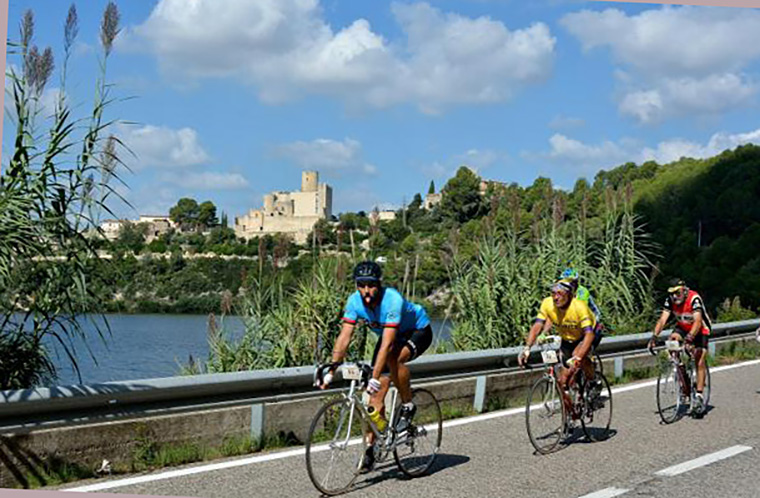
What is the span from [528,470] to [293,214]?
62.2 feet

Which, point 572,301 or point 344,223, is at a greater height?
point 344,223

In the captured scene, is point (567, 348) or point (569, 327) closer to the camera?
point (569, 327)

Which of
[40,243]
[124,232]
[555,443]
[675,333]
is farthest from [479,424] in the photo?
[40,243]

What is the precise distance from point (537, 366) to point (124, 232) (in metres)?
5.84

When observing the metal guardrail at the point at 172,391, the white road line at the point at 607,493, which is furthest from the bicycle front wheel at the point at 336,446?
the white road line at the point at 607,493

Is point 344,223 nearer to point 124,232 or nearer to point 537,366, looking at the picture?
point 537,366

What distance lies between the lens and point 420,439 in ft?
25.0

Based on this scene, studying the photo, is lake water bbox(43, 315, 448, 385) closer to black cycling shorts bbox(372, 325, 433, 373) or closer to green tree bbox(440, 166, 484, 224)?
black cycling shorts bbox(372, 325, 433, 373)

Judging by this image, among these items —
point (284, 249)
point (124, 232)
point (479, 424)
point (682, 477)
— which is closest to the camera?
point (682, 477)

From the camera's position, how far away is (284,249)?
35.7ft

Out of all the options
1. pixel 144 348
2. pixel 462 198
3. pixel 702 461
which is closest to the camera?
pixel 702 461

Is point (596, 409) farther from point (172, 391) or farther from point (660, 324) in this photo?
point (172, 391)

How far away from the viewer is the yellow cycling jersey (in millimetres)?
9039

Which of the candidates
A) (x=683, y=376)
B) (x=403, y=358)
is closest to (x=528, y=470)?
(x=403, y=358)
